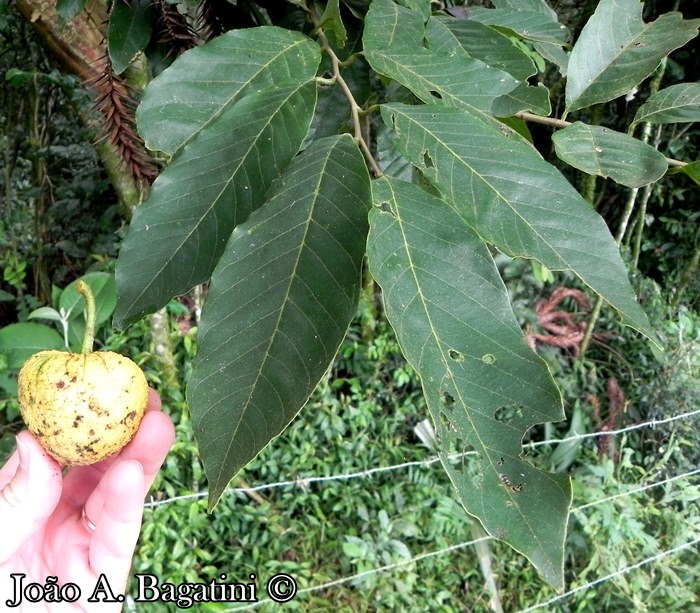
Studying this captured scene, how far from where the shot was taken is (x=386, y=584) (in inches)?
72.9

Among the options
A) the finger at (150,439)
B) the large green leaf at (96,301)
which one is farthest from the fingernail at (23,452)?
the large green leaf at (96,301)

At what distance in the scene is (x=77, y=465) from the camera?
700 millimetres

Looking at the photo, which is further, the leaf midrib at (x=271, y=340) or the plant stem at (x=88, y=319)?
the plant stem at (x=88, y=319)

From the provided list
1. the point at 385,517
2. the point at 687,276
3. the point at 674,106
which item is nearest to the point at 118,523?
the point at 674,106

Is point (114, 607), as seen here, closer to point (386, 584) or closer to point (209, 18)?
point (209, 18)

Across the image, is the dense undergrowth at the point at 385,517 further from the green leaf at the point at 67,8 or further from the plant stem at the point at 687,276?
the green leaf at the point at 67,8

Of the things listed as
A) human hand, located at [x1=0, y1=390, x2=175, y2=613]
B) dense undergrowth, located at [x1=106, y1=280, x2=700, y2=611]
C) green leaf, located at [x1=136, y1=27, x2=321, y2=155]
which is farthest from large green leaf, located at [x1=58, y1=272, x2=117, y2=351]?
green leaf, located at [x1=136, y1=27, x2=321, y2=155]

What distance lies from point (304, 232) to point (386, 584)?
1.66m

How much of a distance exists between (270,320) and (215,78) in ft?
0.89

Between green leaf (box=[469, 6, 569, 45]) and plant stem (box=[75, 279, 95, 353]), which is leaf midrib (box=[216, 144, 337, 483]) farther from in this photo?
green leaf (box=[469, 6, 569, 45])

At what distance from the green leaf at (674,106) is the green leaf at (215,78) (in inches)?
16.3

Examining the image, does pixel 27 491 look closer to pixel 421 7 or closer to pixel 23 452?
pixel 23 452

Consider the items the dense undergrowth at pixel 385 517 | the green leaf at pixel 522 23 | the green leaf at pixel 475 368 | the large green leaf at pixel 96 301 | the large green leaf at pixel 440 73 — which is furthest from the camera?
the dense undergrowth at pixel 385 517

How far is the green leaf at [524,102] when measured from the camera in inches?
25.1
